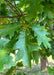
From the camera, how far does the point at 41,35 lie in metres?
0.56

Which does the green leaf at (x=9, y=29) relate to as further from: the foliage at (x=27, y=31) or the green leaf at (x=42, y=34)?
the green leaf at (x=42, y=34)

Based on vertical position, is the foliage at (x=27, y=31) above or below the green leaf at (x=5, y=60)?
above

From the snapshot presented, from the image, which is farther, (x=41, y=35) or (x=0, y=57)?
(x=41, y=35)

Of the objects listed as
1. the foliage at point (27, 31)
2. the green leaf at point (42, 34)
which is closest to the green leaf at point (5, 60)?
the foliage at point (27, 31)

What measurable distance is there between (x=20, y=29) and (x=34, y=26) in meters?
0.08

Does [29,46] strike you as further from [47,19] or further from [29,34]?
[47,19]

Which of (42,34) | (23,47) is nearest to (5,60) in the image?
(23,47)

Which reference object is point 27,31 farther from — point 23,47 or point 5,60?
point 5,60

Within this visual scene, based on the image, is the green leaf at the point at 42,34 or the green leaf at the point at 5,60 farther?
the green leaf at the point at 42,34

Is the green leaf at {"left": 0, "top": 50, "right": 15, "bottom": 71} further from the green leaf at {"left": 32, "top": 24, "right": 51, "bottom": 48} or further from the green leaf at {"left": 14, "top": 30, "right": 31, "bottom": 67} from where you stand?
the green leaf at {"left": 32, "top": 24, "right": 51, "bottom": 48}

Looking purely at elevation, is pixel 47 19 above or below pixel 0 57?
above

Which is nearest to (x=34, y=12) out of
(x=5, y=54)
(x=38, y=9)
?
A: (x=38, y=9)

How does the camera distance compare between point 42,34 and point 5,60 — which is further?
point 42,34

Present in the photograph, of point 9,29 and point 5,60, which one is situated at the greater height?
point 9,29
